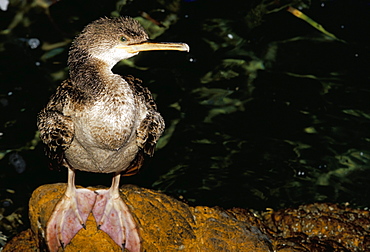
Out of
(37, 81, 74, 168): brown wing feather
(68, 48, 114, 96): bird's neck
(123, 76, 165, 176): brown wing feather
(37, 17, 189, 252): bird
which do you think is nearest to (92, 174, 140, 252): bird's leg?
(37, 17, 189, 252): bird

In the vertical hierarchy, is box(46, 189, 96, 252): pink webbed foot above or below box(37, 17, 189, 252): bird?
below

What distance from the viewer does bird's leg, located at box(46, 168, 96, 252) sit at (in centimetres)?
409

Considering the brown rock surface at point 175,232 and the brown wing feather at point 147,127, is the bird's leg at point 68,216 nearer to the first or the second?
the brown rock surface at point 175,232

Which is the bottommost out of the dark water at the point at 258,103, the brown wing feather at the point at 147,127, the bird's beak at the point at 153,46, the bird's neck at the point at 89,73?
the dark water at the point at 258,103

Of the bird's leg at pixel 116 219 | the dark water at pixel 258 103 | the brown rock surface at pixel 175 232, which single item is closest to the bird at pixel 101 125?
the bird's leg at pixel 116 219

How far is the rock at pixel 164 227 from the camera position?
164 inches

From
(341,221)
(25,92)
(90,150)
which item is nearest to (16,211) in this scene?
(25,92)

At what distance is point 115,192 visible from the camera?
4359 millimetres

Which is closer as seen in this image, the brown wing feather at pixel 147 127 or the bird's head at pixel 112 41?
the bird's head at pixel 112 41

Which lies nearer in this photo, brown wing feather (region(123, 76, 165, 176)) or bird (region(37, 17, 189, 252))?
bird (region(37, 17, 189, 252))

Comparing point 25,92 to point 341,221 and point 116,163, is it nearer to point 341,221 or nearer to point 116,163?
point 116,163

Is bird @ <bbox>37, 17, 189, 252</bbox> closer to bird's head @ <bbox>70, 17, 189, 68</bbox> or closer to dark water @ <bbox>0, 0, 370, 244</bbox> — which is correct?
bird's head @ <bbox>70, 17, 189, 68</bbox>

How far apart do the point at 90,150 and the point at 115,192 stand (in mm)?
638

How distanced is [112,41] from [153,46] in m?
0.31
